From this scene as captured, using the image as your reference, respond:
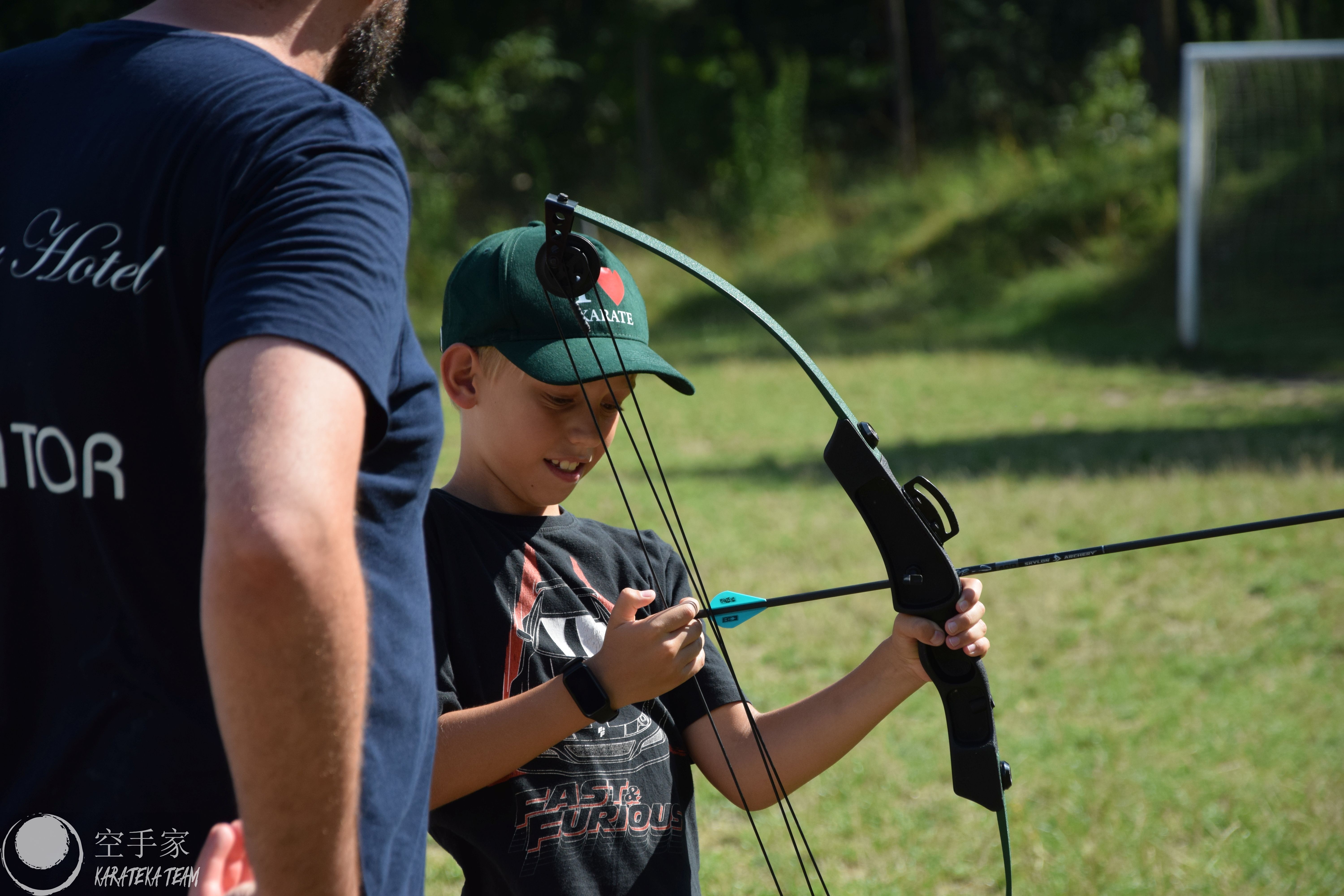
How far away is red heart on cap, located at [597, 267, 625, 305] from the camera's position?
63.8 inches

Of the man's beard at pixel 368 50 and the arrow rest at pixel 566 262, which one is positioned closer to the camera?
the man's beard at pixel 368 50

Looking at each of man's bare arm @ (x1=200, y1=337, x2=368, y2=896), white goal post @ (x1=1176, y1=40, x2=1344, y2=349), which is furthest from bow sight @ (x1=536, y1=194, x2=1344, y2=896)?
white goal post @ (x1=1176, y1=40, x2=1344, y2=349)

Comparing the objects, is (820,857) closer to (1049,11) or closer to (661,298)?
(661,298)

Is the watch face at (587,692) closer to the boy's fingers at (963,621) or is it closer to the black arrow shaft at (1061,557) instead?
the black arrow shaft at (1061,557)

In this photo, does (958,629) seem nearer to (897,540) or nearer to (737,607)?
(897,540)

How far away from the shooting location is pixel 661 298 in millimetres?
15250

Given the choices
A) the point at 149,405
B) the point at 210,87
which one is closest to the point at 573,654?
the point at 149,405

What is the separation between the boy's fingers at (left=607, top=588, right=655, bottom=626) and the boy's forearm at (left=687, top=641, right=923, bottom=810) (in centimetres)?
31

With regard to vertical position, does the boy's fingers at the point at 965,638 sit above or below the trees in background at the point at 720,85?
above

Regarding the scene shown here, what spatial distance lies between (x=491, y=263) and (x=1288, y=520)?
3.36 ft

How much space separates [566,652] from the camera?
1.52 m

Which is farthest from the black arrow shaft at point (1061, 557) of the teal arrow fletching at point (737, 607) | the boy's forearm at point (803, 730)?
the boy's forearm at point (803, 730)

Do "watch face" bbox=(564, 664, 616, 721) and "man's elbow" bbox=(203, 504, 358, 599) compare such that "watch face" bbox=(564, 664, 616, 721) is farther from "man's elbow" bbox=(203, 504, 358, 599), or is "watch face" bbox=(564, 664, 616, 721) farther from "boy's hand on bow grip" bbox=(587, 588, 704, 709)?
"man's elbow" bbox=(203, 504, 358, 599)

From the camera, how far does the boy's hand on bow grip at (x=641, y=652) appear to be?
4.43ft
